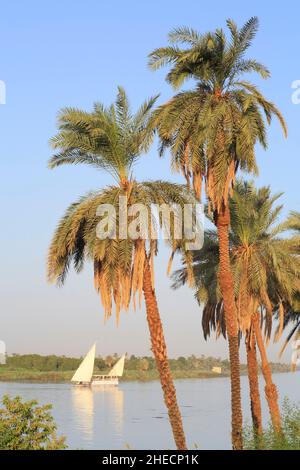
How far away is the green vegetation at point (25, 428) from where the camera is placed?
2191 centimetres

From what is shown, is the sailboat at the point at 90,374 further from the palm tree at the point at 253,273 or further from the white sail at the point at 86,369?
the palm tree at the point at 253,273

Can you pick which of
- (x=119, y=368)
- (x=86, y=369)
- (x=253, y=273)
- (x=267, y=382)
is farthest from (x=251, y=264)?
(x=119, y=368)

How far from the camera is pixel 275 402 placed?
33.8 m

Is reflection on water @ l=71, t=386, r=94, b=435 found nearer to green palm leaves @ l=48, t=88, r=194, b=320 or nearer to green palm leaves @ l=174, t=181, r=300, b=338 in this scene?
green palm leaves @ l=174, t=181, r=300, b=338

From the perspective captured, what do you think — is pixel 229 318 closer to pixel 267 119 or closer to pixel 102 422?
pixel 267 119

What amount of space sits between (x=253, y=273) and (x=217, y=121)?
337 inches

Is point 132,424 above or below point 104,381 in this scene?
below

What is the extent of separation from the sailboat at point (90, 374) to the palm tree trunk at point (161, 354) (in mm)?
134382

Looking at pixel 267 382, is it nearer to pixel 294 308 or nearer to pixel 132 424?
pixel 294 308

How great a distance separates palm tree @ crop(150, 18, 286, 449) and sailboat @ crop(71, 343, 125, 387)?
132882 millimetres

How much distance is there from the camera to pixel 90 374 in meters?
166

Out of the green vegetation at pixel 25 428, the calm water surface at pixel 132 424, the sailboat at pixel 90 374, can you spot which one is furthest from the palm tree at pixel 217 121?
the sailboat at pixel 90 374

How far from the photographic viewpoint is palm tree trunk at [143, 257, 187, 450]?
23.7 m
